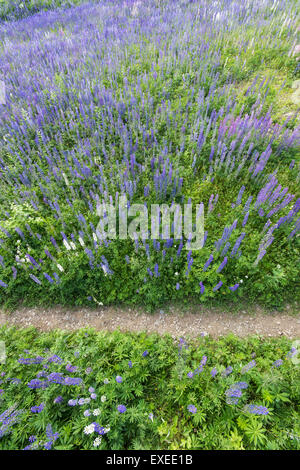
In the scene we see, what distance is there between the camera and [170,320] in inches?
191

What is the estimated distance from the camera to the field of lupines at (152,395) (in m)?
3.42

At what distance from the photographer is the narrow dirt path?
4586 millimetres

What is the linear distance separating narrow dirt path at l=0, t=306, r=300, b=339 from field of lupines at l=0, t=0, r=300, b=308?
0.29m

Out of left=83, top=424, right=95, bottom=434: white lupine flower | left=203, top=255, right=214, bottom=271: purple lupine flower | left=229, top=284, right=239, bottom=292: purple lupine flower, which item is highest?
left=203, top=255, right=214, bottom=271: purple lupine flower

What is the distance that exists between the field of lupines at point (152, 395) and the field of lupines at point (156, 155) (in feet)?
3.58

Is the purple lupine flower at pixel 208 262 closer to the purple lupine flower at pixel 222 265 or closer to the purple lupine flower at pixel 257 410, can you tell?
the purple lupine flower at pixel 222 265

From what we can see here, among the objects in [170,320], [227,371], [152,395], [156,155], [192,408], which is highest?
[156,155]

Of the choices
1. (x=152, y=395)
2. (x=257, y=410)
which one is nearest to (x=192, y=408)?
(x=152, y=395)

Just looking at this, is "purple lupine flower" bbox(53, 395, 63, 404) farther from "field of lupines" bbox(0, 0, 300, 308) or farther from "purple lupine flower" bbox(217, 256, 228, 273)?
"purple lupine flower" bbox(217, 256, 228, 273)

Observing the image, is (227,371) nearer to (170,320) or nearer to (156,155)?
(170,320)

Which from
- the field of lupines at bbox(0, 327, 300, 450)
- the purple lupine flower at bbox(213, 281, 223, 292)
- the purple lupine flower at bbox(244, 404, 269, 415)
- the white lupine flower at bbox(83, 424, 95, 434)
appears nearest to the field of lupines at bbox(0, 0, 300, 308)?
the purple lupine flower at bbox(213, 281, 223, 292)

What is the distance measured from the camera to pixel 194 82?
8.52 m

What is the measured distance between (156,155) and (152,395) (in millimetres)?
5680
